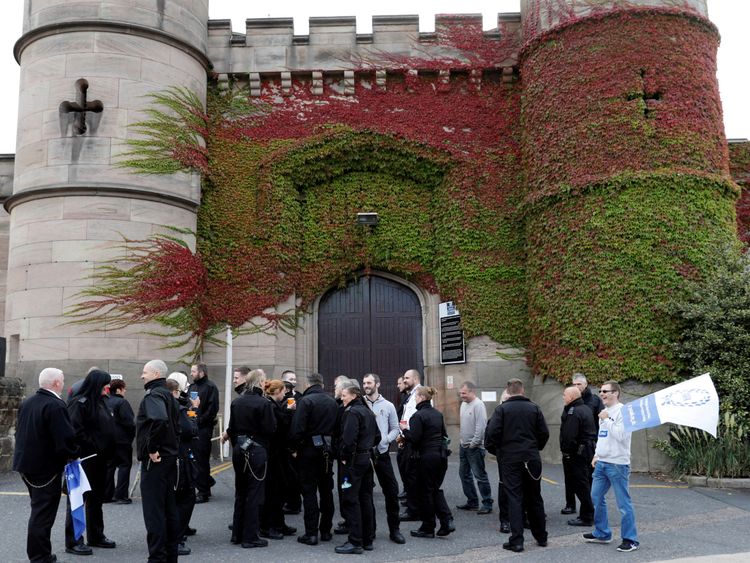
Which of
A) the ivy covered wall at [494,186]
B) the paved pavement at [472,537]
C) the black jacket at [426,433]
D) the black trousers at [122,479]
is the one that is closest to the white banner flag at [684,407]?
the paved pavement at [472,537]

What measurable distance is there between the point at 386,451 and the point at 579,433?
231 centimetres

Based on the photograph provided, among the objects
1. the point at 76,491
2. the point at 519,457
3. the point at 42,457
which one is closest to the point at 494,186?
the point at 519,457

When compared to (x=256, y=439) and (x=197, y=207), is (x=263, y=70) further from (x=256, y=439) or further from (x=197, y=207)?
(x=256, y=439)

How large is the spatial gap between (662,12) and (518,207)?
4549 mm

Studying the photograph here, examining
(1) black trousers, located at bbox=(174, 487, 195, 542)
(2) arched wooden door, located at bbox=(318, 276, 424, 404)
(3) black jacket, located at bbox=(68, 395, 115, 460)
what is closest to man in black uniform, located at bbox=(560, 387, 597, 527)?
(1) black trousers, located at bbox=(174, 487, 195, 542)

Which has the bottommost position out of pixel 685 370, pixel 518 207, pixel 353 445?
pixel 353 445

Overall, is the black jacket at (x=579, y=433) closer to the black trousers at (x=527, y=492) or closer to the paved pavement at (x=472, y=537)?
the paved pavement at (x=472, y=537)

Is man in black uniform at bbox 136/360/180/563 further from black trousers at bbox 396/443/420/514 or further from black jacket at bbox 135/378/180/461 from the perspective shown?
black trousers at bbox 396/443/420/514

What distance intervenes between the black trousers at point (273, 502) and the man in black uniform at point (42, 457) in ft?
7.17

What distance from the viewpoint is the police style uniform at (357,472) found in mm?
7328

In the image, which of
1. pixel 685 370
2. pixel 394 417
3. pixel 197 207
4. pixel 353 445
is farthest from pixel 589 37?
pixel 353 445

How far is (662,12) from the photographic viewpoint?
1390cm

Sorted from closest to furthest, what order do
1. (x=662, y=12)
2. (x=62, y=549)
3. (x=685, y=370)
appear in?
(x=62, y=549)
(x=685, y=370)
(x=662, y=12)

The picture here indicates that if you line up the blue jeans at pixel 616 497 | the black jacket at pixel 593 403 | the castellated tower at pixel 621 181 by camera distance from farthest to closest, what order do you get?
the castellated tower at pixel 621 181
the black jacket at pixel 593 403
the blue jeans at pixel 616 497
